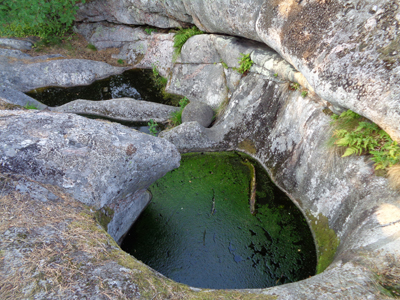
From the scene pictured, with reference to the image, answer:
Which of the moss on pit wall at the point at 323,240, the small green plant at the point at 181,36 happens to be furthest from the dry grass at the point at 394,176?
the small green plant at the point at 181,36

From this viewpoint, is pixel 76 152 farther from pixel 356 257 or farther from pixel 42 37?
pixel 42 37

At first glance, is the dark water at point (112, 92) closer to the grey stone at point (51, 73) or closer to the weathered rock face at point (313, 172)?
the grey stone at point (51, 73)

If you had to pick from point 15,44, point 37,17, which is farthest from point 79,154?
point 15,44

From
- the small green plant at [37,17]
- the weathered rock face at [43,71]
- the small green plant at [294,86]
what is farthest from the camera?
the weathered rock face at [43,71]

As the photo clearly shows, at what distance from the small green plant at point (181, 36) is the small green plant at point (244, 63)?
3.31 meters

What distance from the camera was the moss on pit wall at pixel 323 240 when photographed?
5.66m

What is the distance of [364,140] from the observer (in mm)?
5602

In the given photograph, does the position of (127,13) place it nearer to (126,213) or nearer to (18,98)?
(18,98)

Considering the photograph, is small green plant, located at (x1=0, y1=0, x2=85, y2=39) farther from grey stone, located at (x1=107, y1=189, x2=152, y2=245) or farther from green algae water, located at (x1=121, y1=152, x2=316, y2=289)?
grey stone, located at (x1=107, y1=189, x2=152, y2=245)

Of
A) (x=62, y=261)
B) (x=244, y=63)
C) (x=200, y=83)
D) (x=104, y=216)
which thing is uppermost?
(x=244, y=63)

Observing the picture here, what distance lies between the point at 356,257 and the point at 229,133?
5.73 metres

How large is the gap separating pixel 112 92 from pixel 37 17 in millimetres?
4888

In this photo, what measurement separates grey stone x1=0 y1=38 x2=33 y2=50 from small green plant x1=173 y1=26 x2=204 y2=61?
8457 mm

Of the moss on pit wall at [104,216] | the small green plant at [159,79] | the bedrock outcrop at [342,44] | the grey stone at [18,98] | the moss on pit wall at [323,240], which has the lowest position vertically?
the grey stone at [18,98]
